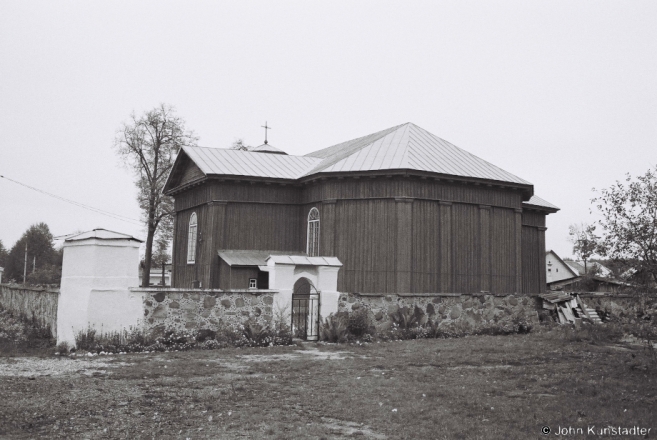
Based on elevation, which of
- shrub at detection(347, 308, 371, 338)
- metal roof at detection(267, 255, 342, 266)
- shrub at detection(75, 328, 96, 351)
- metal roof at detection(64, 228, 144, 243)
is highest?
metal roof at detection(64, 228, 144, 243)

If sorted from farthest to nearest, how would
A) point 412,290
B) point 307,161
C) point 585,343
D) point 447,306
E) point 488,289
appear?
point 307,161, point 488,289, point 412,290, point 447,306, point 585,343

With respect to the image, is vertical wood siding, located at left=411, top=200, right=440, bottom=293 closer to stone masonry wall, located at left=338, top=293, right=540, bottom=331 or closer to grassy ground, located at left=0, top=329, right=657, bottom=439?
stone masonry wall, located at left=338, top=293, right=540, bottom=331

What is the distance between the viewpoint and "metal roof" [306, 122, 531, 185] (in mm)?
20295

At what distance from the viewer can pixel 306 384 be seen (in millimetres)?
9391

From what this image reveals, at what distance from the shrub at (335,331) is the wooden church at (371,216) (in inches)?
171

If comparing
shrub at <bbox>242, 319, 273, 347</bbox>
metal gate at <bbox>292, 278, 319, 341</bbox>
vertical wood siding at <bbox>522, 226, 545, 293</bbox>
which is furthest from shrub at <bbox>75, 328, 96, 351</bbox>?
vertical wood siding at <bbox>522, 226, 545, 293</bbox>

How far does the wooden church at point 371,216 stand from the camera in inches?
776

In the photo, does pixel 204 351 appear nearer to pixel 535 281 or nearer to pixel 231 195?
pixel 231 195

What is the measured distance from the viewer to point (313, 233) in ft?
71.6

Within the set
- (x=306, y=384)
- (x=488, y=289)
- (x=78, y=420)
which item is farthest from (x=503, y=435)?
(x=488, y=289)

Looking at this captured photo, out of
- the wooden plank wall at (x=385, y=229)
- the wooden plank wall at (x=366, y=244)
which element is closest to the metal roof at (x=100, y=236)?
the wooden plank wall at (x=385, y=229)

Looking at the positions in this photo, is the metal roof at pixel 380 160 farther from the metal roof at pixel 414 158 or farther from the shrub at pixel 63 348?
the shrub at pixel 63 348

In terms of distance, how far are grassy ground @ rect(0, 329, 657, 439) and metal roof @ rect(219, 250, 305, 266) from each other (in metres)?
8.08

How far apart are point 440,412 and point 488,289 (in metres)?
14.0
